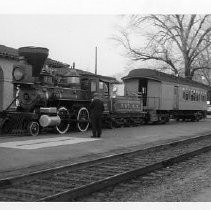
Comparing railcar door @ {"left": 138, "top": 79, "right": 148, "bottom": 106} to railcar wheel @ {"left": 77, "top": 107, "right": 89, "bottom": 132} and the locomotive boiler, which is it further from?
the locomotive boiler

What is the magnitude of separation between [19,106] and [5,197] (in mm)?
11880

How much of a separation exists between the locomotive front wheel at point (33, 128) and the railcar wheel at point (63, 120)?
3.94ft

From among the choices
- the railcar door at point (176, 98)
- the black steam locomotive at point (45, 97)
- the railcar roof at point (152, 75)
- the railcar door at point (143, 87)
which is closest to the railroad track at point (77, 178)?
the black steam locomotive at point (45, 97)

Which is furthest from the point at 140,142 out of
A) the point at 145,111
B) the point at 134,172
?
the point at 145,111

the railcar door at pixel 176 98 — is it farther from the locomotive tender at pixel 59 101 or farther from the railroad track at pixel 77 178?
the railroad track at pixel 77 178

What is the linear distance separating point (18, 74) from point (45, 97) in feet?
4.72

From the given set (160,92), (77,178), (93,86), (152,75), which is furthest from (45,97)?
(152,75)

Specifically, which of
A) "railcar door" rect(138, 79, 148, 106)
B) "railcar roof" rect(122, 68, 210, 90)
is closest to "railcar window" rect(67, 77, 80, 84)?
"railcar roof" rect(122, 68, 210, 90)

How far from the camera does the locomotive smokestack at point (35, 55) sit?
56.7ft

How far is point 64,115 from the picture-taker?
18516mm

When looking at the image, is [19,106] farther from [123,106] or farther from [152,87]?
[152,87]

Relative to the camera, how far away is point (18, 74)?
17.3 metres

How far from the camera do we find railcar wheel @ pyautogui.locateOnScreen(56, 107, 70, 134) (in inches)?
722

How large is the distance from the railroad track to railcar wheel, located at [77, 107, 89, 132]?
704cm
